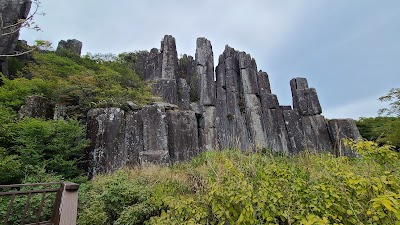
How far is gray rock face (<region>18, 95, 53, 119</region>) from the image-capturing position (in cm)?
690

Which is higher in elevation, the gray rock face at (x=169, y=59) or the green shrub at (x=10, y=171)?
the gray rock face at (x=169, y=59)

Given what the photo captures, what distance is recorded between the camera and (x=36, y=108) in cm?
720

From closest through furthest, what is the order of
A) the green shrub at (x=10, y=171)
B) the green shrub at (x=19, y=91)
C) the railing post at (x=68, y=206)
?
the railing post at (x=68, y=206)
the green shrub at (x=10, y=171)
the green shrub at (x=19, y=91)

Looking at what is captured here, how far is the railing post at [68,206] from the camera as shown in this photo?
216 cm

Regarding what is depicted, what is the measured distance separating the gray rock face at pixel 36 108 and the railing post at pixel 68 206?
19.4 ft

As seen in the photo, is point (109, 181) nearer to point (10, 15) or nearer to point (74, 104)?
point (74, 104)

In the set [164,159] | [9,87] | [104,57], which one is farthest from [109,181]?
[104,57]

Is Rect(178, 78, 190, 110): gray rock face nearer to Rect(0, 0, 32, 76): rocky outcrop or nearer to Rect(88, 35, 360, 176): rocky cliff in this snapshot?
Rect(88, 35, 360, 176): rocky cliff

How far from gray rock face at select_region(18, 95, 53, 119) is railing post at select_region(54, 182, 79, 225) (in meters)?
5.92

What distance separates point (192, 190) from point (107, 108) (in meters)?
5.03

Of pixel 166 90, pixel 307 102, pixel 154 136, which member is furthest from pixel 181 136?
pixel 307 102

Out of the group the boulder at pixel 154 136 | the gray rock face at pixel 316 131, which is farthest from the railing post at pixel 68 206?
the gray rock face at pixel 316 131

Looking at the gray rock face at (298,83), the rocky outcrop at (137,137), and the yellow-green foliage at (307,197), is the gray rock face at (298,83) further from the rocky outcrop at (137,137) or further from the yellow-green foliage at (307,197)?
the yellow-green foliage at (307,197)

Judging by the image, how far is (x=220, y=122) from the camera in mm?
15930
